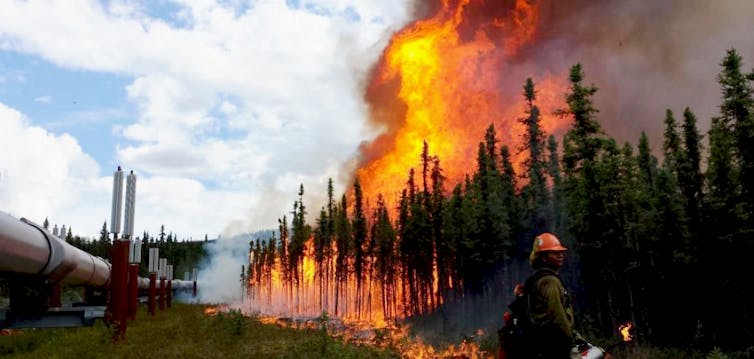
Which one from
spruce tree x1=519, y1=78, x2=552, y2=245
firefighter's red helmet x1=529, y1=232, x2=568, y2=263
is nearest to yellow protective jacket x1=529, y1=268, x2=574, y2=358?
firefighter's red helmet x1=529, y1=232, x2=568, y2=263

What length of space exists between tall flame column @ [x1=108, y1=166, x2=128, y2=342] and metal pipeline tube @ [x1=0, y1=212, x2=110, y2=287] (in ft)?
8.31

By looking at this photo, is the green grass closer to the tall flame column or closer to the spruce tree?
the tall flame column

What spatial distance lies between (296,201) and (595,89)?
246 feet

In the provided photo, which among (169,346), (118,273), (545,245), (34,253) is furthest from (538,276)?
(118,273)

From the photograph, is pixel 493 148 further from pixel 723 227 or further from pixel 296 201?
pixel 296 201

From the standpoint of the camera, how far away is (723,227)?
40.3 metres

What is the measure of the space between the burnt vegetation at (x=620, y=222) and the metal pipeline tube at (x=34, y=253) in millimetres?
29328

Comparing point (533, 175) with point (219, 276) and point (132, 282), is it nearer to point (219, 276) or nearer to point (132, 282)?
point (132, 282)

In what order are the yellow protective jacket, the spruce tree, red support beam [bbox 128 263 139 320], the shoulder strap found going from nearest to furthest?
the yellow protective jacket → the shoulder strap → red support beam [bbox 128 263 139 320] → the spruce tree

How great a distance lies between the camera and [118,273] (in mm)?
17188

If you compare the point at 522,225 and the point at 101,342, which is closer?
the point at 101,342

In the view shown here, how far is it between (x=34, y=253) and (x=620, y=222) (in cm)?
3384

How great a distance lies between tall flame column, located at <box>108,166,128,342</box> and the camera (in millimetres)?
16797

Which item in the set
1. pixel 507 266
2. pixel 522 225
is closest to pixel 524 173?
pixel 522 225
